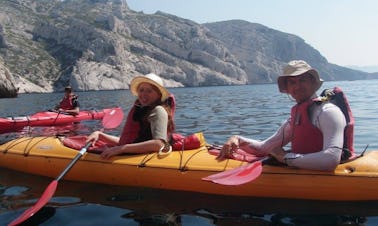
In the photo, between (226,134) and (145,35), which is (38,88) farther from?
(226,134)

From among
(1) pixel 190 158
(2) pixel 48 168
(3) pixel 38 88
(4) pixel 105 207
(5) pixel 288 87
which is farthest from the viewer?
(3) pixel 38 88

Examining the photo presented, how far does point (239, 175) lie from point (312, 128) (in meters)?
1.22

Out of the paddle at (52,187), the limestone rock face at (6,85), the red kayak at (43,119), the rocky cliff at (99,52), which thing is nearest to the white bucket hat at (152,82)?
the paddle at (52,187)

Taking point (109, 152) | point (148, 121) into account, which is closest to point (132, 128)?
point (148, 121)

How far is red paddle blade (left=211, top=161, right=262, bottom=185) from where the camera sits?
5543 millimetres

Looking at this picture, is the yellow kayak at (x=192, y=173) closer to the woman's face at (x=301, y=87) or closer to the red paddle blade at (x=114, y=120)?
the woman's face at (x=301, y=87)

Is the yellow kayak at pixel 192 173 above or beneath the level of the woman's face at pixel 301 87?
beneath

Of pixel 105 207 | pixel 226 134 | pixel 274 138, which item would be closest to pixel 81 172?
pixel 105 207

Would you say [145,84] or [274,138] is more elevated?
[145,84]

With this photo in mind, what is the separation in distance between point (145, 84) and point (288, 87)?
7.70 ft

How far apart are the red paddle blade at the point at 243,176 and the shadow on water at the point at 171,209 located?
574 mm

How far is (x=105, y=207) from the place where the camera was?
20.9ft

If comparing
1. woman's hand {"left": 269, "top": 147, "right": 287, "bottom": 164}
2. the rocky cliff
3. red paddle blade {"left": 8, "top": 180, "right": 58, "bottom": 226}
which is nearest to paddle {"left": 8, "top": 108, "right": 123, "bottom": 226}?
red paddle blade {"left": 8, "top": 180, "right": 58, "bottom": 226}

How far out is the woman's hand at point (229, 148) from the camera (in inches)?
259
